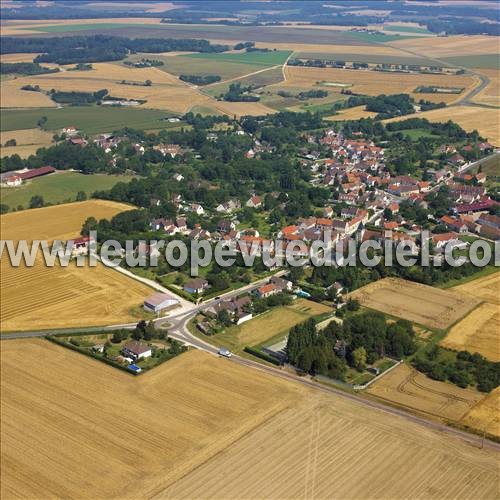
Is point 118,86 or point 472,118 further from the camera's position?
point 118,86

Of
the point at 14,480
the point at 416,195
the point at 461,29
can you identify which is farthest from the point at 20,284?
the point at 461,29

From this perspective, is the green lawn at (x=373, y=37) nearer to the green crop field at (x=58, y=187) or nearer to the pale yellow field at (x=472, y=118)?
the pale yellow field at (x=472, y=118)

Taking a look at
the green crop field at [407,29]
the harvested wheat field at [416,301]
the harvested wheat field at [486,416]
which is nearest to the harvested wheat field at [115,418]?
the harvested wheat field at [486,416]

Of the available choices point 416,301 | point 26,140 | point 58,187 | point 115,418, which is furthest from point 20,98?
point 115,418

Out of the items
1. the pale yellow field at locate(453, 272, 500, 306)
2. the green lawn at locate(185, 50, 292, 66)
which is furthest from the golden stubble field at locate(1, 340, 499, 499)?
the green lawn at locate(185, 50, 292, 66)

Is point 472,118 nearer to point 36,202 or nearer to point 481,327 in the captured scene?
point 36,202

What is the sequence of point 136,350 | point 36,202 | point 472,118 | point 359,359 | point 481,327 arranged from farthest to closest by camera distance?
point 472,118
point 36,202
point 481,327
point 136,350
point 359,359

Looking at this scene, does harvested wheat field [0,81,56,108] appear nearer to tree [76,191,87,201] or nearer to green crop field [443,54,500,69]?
tree [76,191,87,201]
